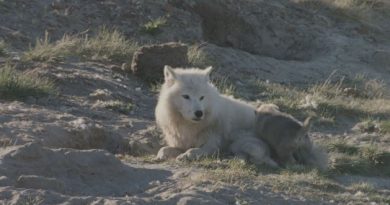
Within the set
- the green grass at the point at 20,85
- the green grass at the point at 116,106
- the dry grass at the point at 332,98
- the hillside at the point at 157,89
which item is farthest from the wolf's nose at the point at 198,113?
the dry grass at the point at 332,98

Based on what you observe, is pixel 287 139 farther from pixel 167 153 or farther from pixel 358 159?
pixel 167 153

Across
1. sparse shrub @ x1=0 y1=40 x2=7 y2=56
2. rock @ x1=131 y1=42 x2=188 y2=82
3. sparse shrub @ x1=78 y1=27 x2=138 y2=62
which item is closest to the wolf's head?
rock @ x1=131 y1=42 x2=188 y2=82

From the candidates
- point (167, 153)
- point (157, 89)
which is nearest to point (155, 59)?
point (157, 89)

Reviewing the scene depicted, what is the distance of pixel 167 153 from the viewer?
895 cm

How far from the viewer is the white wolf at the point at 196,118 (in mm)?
8914

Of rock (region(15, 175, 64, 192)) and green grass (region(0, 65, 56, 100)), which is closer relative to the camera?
rock (region(15, 175, 64, 192))

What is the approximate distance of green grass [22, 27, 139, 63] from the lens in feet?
39.9

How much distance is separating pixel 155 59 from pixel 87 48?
1.27 m

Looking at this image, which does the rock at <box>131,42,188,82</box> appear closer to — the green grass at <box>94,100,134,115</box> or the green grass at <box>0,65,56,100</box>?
the green grass at <box>94,100,134,115</box>

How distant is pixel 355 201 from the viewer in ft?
25.0

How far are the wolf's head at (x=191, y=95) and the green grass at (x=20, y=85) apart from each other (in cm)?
213

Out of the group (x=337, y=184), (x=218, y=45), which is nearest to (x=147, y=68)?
(x=218, y=45)

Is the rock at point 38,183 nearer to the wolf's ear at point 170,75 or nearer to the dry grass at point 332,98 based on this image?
the wolf's ear at point 170,75

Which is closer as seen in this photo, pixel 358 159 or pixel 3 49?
pixel 358 159
